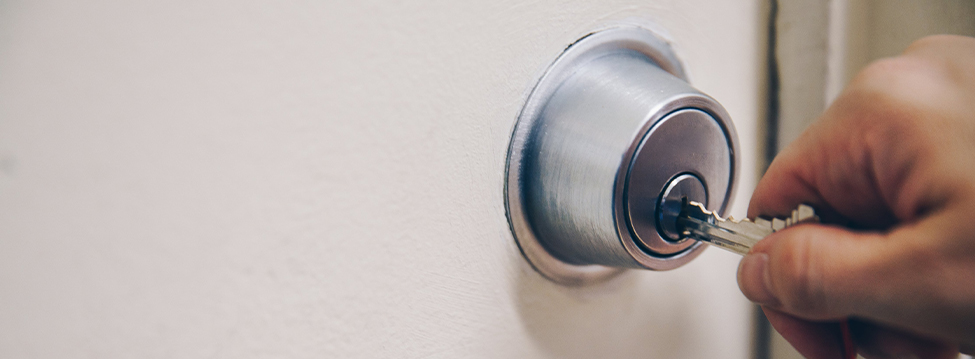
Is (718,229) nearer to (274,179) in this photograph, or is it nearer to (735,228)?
(735,228)

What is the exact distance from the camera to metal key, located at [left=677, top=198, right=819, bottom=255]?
0.18 meters

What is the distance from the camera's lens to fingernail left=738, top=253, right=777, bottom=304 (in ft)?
0.59

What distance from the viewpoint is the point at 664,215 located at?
0.67 feet

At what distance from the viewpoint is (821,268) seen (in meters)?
0.17

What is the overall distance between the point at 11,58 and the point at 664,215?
197 mm

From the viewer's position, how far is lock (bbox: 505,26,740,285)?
192 millimetres

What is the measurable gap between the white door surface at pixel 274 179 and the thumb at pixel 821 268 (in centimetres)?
8

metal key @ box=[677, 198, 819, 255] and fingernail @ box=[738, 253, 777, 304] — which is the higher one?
metal key @ box=[677, 198, 819, 255]

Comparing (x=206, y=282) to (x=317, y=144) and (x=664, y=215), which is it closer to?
(x=317, y=144)

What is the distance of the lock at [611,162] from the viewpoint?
192 millimetres

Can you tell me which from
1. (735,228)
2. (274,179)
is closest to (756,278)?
(735,228)

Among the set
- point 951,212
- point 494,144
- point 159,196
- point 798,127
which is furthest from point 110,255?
point 798,127

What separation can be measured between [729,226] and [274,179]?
157 millimetres

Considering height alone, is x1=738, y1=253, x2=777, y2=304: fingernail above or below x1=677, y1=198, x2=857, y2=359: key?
below
